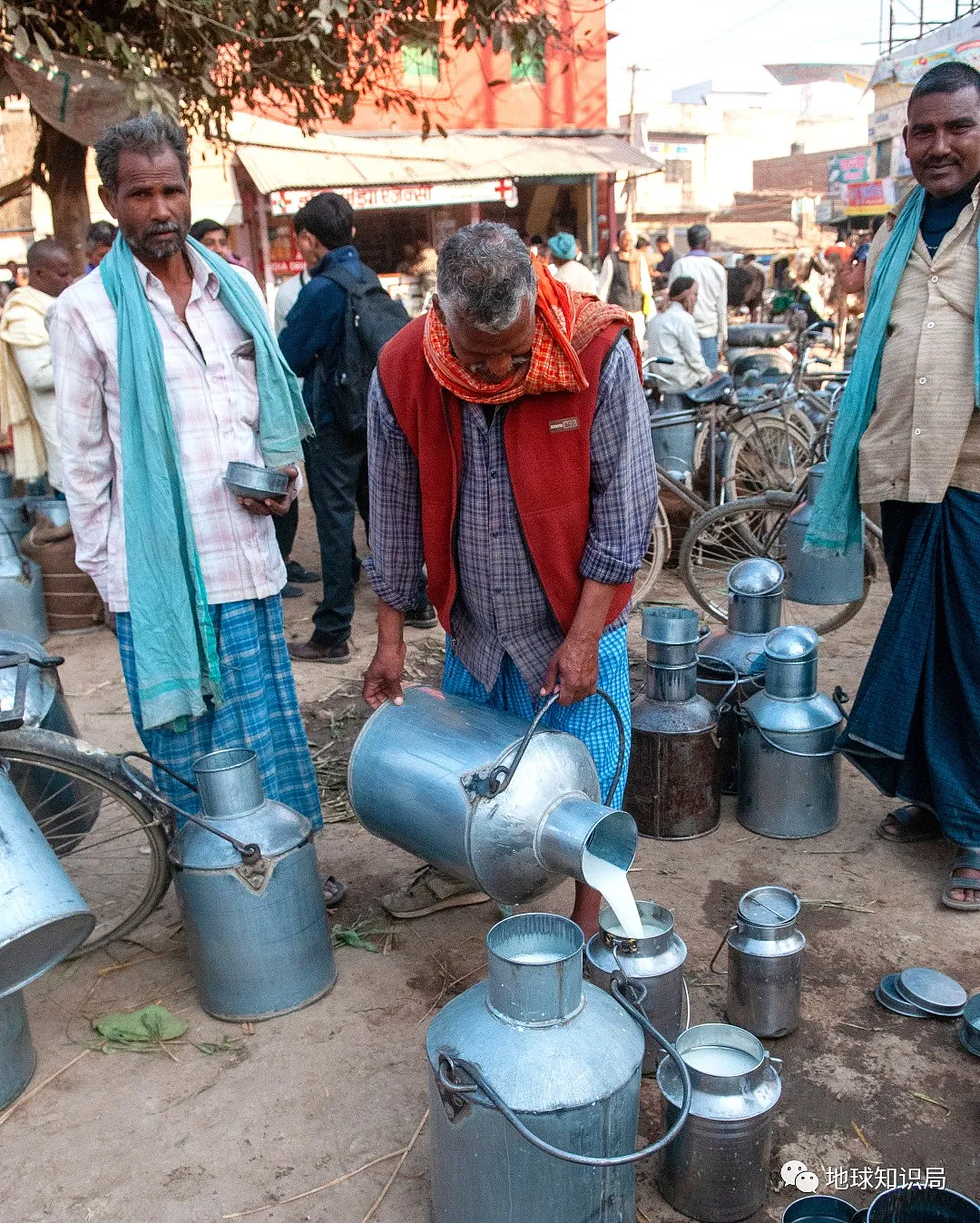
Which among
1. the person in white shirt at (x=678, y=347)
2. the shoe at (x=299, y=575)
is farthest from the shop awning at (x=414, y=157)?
the shoe at (x=299, y=575)

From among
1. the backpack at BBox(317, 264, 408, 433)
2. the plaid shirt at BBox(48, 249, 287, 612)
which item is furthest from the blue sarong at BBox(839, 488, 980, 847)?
the backpack at BBox(317, 264, 408, 433)

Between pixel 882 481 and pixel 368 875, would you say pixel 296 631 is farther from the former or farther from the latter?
pixel 882 481

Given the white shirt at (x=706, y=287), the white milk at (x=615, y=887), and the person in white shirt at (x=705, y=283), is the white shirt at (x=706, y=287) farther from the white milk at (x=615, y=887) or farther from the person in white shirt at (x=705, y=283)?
the white milk at (x=615, y=887)

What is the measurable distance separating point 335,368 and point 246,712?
2611 mm

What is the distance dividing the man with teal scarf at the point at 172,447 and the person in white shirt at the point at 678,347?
16.9ft

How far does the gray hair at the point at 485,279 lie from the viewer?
6.64ft

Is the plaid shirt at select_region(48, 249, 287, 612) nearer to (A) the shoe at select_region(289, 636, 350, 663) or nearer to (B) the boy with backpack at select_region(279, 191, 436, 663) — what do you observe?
(B) the boy with backpack at select_region(279, 191, 436, 663)

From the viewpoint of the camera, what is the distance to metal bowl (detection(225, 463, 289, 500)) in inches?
109

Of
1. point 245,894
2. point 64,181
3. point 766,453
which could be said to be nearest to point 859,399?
point 245,894

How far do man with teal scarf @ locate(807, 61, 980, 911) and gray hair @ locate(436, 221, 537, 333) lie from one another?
1496 mm

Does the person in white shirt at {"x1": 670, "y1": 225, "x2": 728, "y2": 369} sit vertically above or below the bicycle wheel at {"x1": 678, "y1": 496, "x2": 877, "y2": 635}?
above

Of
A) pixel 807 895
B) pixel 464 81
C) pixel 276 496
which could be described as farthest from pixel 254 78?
pixel 464 81

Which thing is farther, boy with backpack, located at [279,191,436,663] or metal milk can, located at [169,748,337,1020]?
boy with backpack, located at [279,191,436,663]

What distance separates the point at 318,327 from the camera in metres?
5.11
